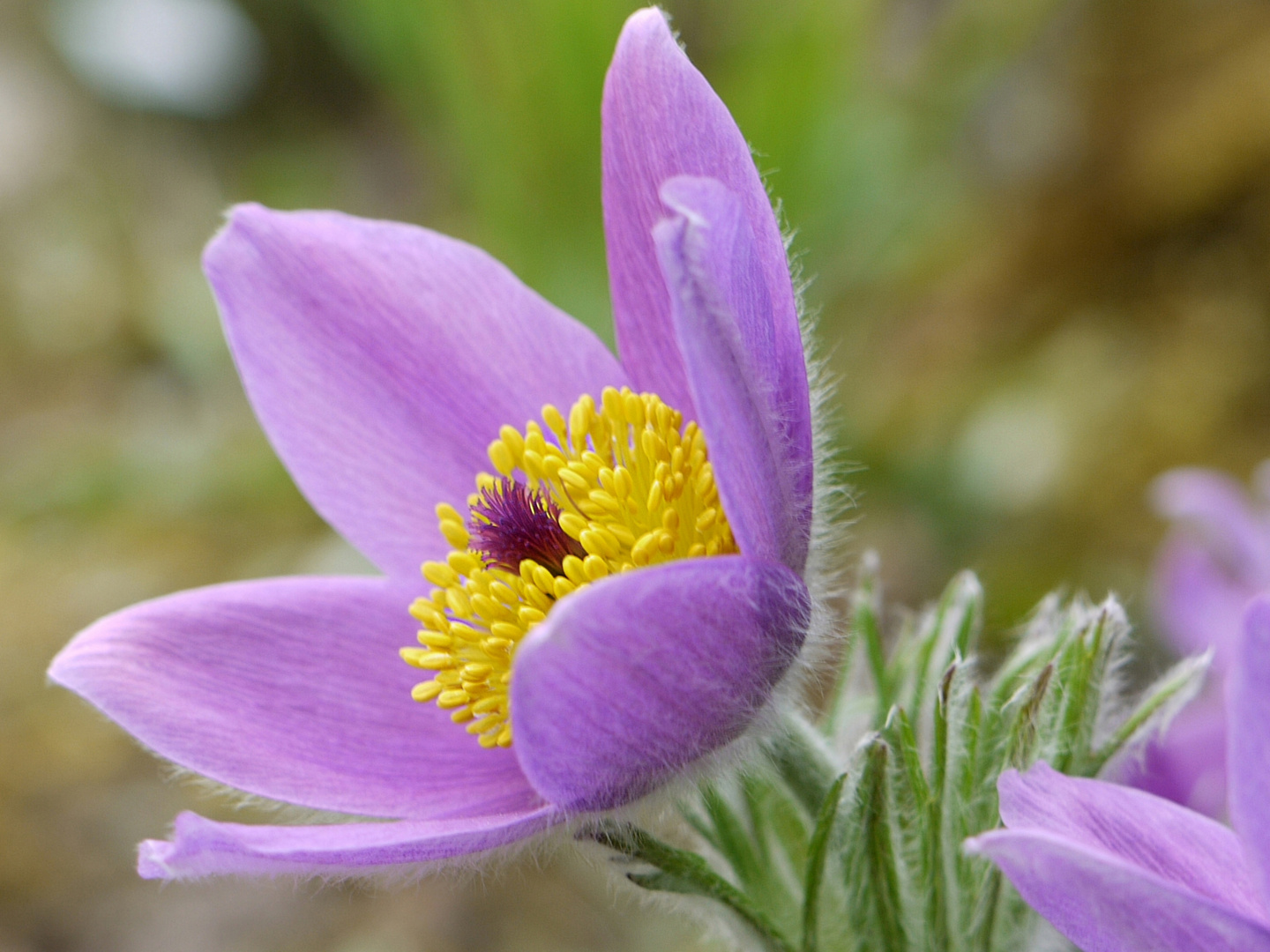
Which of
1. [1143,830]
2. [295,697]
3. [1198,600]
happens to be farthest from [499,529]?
[1198,600]

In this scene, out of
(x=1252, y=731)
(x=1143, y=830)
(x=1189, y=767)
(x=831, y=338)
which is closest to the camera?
(x=1252, y=731)

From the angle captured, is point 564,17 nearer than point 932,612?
No

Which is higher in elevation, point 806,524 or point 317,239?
point 317,239

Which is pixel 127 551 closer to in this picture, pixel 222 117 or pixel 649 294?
pixel 222 117

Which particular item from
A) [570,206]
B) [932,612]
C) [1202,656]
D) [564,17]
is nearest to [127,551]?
[570,206]

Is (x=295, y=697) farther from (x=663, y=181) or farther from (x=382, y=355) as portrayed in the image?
(x=663, y=181)

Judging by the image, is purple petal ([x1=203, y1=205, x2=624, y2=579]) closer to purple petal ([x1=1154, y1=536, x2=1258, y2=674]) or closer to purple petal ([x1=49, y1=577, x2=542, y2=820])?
purple petal ([x1=49, y1=577, x2=542, y2=820])
